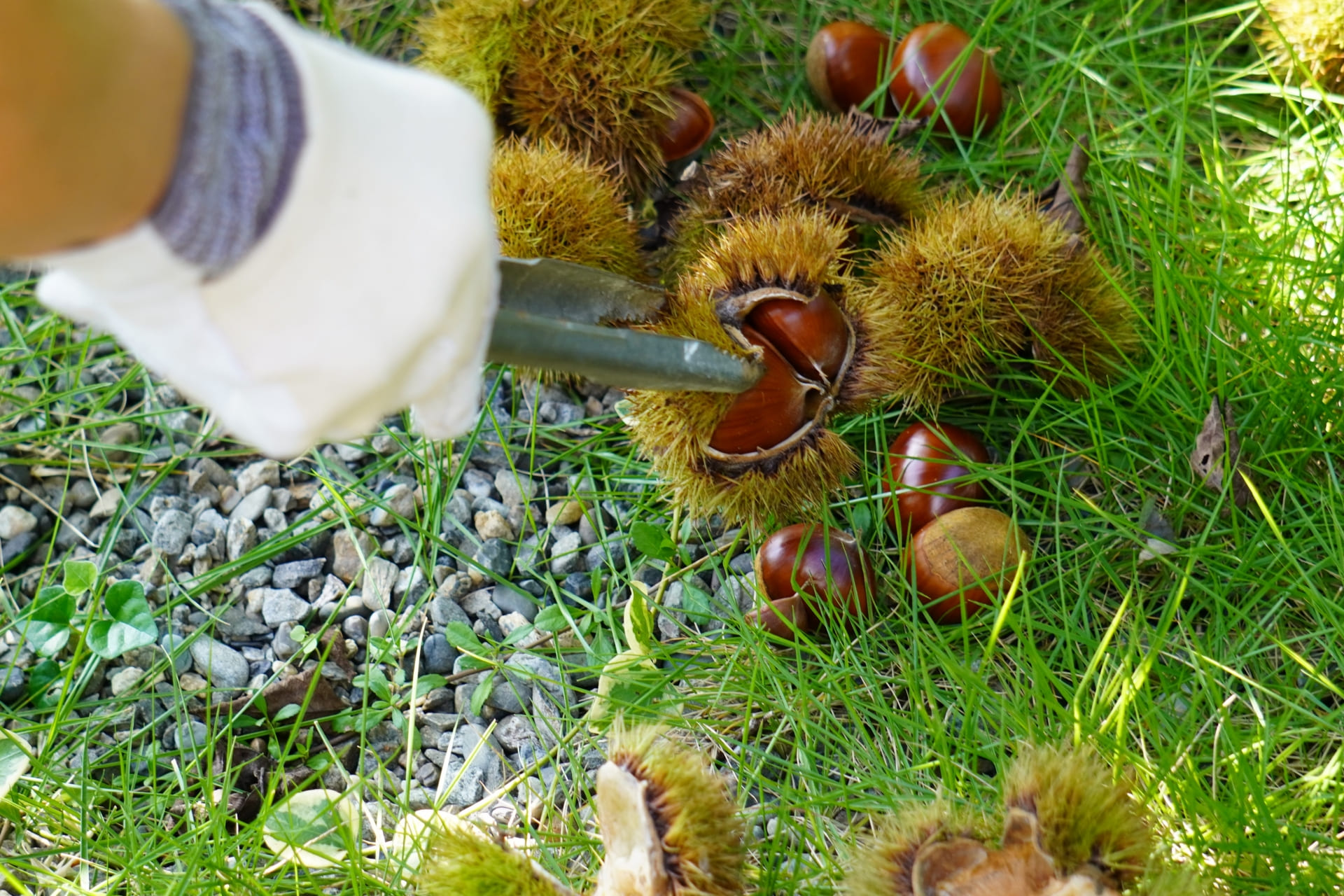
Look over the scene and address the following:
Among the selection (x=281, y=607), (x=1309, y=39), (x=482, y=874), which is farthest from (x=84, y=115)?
(x=1309, y=39)

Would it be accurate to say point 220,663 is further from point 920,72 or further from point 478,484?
point 920,72

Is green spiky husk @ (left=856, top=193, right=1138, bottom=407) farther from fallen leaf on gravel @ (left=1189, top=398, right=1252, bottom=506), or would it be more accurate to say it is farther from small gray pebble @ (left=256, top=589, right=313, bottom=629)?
small gray pebble @ (left=256, top=589, right=313, bottom=629)

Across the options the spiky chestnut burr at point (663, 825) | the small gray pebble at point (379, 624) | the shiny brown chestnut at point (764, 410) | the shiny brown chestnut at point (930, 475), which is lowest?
the small gray pebble at point (379, 624)

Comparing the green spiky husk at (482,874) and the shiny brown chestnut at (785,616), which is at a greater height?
the green spiky husk at (482,874)

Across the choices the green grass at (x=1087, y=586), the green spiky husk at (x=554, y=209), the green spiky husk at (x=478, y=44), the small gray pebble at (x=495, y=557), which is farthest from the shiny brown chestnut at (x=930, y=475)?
the green spiky husk at (x=478, y=44)

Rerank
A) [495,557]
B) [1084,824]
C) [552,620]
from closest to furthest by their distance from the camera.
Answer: [1084,824]
[552,620]
[495,557]

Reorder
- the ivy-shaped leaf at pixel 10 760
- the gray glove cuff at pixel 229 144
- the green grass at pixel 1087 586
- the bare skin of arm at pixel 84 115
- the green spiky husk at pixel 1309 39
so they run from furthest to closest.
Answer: the green spiky husk at pixel 1309 39 < the ivy-shaped leaf at pixel 10 760 < the green grass at pixel 1087 586 < the gray glove cuff at pixel 229 144 < the bare skin of arm at pixel 84 115

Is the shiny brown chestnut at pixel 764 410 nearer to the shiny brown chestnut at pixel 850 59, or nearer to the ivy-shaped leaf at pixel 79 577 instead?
the shiny brown chestnut at pixel 850 59
